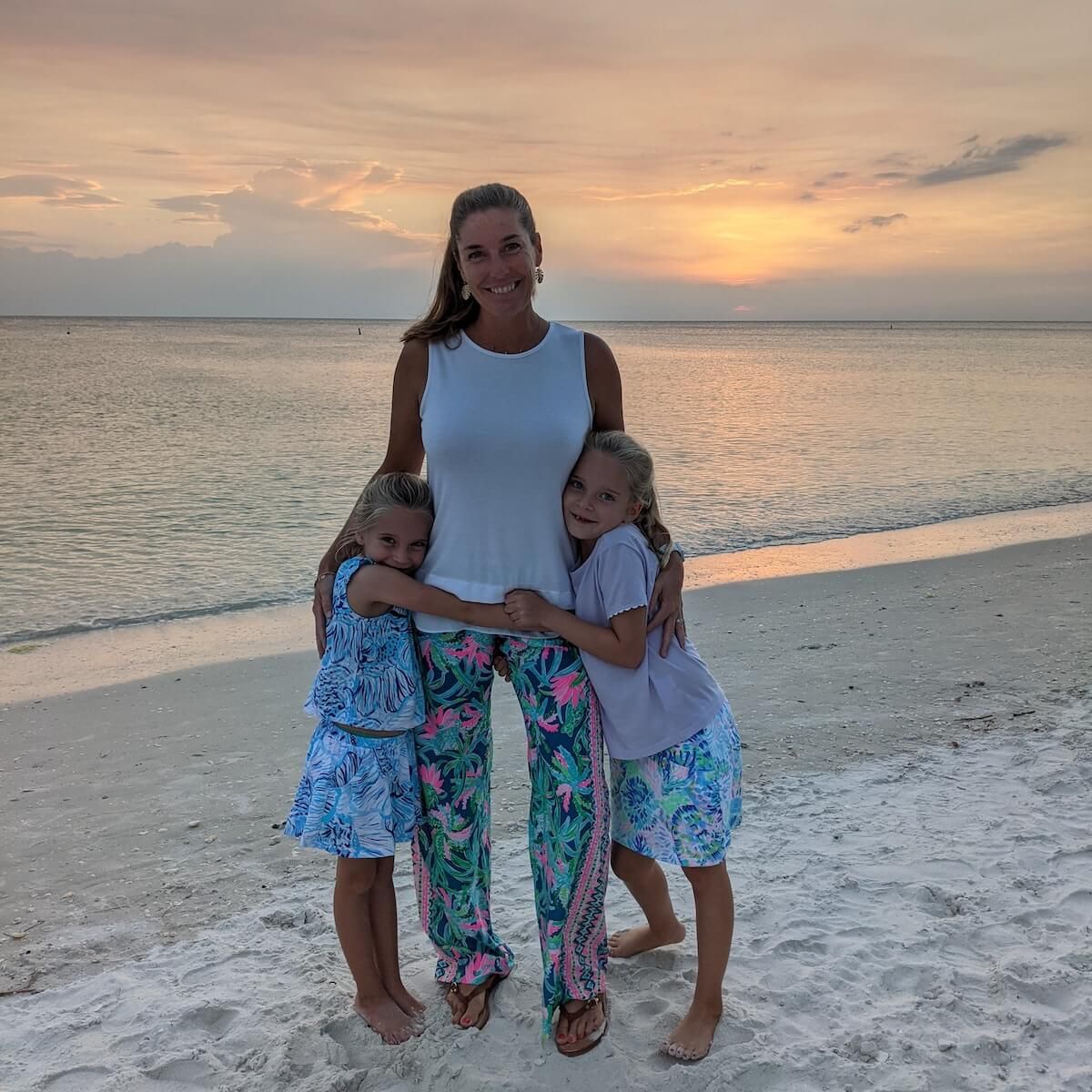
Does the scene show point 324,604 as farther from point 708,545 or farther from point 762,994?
point 708,545

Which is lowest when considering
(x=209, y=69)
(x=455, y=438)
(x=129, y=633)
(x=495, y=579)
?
(x=129, y=633)

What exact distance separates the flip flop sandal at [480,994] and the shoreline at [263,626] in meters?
4.08

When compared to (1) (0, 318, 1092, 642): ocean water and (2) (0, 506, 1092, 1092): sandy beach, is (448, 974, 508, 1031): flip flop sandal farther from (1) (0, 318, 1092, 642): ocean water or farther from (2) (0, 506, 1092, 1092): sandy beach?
(1) (0, 318, 1092, 642): ocean water

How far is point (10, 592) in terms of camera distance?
8.18 meters

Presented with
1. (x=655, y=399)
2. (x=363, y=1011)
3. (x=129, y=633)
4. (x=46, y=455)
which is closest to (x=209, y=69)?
(x=46, y=455)

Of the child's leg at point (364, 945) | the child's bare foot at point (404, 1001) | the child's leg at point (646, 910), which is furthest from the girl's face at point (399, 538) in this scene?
the child's bare foot at point (404, 1001)

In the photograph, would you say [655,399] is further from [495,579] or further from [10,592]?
[495,579]

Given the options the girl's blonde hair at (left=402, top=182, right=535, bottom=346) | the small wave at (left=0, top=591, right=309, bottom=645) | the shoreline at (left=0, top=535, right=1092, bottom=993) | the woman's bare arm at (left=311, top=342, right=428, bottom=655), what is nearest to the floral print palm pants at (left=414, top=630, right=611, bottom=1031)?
the woman's bare arm at (left=311, top=342, right=428, bottom=655)

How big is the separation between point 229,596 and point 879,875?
20.6 ft

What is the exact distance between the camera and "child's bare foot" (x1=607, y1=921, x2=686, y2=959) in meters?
2.98

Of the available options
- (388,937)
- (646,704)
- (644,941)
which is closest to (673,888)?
(644,941)

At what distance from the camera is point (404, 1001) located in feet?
8.96

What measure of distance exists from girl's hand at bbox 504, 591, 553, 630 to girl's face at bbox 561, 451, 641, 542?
0.67 feet

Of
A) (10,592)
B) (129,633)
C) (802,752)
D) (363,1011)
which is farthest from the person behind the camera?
(10,592)
